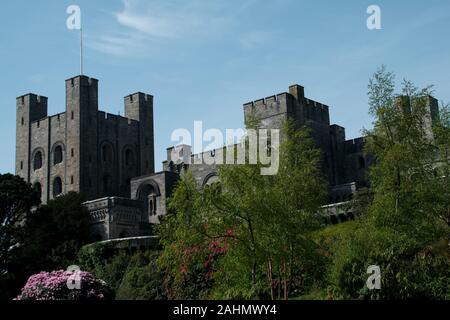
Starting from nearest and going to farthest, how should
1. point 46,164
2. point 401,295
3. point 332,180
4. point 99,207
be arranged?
point 401,295, point 99,207, point 332,180, point 46,164

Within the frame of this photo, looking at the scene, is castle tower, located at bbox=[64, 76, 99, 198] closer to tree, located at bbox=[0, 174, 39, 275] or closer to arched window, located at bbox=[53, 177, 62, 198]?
arched window, located at bbox=[53, 177, 62, 198]

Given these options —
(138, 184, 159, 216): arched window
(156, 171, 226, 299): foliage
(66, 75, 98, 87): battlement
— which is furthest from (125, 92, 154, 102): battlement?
(156, 171, 226, 299): foliage

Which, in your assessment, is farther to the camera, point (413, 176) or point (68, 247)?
point (68, 247)

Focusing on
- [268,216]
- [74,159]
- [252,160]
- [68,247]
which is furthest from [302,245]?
[74,159]

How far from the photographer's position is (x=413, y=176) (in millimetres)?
26188

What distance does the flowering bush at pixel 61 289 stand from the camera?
26.5 metres

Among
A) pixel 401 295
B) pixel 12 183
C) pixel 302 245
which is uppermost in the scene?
pixel 12 183

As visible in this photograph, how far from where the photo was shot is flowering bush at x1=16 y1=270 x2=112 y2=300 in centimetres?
2655

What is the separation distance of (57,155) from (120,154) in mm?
5424

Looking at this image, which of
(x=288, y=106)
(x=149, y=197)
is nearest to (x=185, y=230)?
(x=288, y=106)

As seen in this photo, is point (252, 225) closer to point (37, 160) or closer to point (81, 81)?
point (81, 81)

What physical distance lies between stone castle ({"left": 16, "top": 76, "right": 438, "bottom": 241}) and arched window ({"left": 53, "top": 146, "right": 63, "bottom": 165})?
3.4 inches
